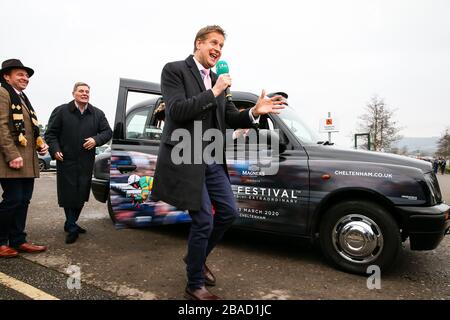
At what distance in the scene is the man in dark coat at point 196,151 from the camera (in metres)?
2.23

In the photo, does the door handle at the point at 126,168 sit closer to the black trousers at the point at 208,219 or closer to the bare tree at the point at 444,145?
the black trousers at the point at 208,219

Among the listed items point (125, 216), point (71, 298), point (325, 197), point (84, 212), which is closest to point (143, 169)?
point (125, 216)

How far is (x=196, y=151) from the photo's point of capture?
7.53ft

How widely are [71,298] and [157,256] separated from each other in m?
1.16

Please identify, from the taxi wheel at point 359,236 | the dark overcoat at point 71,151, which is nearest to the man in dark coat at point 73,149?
the dark overcoat at point 71,151

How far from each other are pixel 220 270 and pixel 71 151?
7.68 feet

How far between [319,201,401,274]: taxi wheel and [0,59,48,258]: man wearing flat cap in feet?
9.95

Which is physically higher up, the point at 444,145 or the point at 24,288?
the point at 444,145

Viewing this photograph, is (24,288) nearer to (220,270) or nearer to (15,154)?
(15,154)

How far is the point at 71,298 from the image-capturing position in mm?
2477

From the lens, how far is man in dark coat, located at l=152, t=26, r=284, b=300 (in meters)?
2.23

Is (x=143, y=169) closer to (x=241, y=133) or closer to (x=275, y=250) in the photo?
(x=241, y=133)

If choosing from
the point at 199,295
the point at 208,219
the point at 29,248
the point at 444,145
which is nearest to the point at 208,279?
the point at 199,295

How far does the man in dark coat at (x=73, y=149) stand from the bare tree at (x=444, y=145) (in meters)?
53.1
